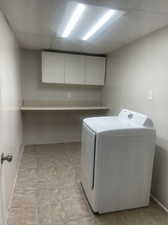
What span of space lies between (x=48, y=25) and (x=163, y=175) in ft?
7.78

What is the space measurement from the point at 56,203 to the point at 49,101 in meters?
2.40

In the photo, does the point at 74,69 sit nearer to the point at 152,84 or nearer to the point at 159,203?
the point at 152,84

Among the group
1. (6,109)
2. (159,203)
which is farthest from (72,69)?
(159,203)

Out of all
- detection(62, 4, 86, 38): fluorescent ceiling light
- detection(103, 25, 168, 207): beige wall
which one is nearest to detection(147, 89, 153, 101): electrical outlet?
detection(103, 25, 168, 207): beige wall

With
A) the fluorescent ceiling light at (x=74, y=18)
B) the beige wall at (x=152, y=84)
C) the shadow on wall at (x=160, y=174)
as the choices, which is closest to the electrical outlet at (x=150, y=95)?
the beige wall at (x=152, y=84)

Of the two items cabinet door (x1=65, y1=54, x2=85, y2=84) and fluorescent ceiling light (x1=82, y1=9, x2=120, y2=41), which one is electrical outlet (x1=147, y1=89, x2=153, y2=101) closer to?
fluorescent ceiling light (x1=82, y1=9, x2=120, y2=41)

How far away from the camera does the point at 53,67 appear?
11.7 ft

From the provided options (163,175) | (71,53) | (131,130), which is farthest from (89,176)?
(71,53)

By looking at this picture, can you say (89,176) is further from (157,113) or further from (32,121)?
(32,121)

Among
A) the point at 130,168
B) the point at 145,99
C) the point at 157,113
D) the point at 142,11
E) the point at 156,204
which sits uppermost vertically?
the point at 142,11

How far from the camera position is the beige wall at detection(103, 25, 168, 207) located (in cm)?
207

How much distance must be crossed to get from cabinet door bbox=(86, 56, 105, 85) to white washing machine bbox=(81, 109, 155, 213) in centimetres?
197

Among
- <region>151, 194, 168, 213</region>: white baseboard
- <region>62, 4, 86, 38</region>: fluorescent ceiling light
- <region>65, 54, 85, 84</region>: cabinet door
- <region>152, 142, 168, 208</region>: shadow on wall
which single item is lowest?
<region>151, 194, 168, 213</region>: white baseboard

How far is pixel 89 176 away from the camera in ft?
6.66
